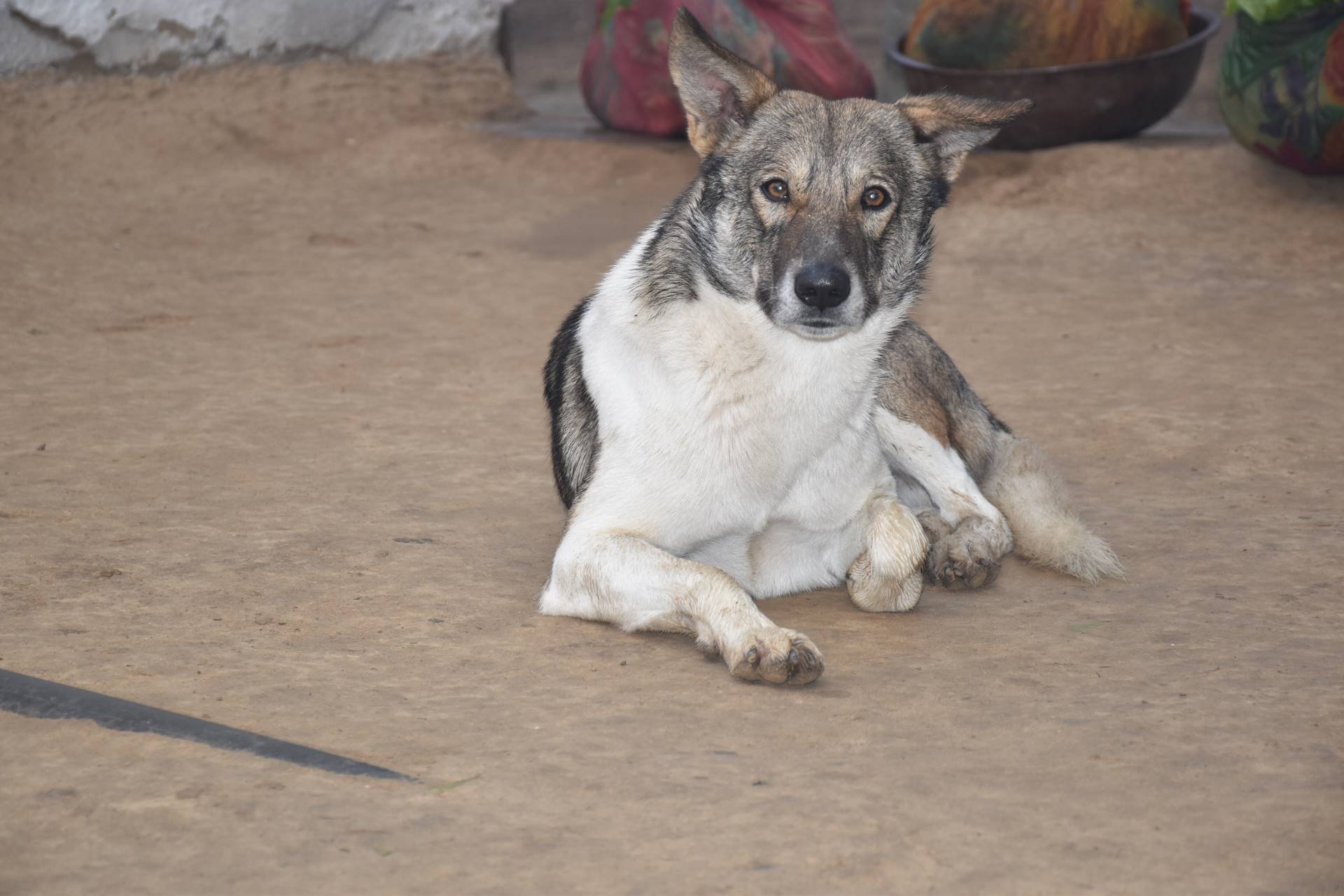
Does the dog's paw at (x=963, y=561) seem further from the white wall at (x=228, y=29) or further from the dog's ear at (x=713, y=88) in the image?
the white wall at (x=228, y=29)

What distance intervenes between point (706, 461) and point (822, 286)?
536 millimetres

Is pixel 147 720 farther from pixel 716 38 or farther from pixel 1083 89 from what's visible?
pixel 1083 89

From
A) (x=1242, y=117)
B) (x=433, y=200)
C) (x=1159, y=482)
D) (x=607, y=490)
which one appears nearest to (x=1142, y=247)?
(x=1242, y=117)

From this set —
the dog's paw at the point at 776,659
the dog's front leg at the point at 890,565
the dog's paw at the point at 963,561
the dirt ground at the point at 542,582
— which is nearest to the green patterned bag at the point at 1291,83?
the dirt ground at the point at 542,582

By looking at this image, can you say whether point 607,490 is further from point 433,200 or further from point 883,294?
point 433,200

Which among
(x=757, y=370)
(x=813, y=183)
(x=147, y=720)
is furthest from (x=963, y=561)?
(x=147, y=720)

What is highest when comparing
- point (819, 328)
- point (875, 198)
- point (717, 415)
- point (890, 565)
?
point (875, 198)

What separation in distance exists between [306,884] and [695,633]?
123cm

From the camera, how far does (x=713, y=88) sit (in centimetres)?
383

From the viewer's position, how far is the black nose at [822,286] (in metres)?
3.49

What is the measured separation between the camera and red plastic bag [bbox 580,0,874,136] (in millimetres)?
8477

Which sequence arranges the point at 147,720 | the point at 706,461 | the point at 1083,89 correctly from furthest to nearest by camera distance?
the point at 1083,89, the point at 706,461, the point at 147,720

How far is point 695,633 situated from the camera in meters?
3.52

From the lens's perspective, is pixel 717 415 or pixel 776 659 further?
pixel 717 415
